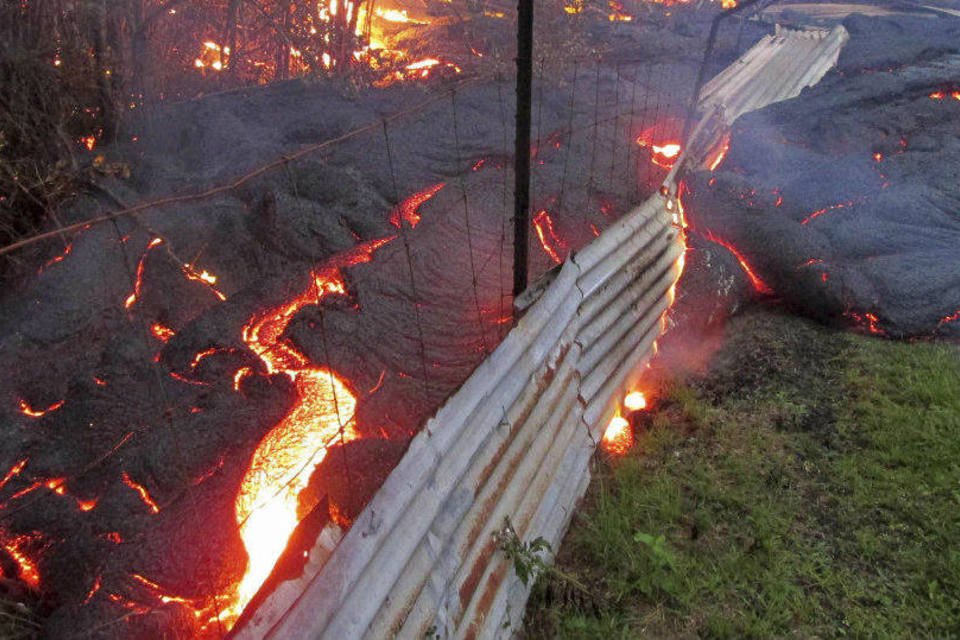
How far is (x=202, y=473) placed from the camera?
3.28m

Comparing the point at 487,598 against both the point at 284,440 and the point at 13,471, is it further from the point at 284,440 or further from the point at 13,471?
the point at 13,471

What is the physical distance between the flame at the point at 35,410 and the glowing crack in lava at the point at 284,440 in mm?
1132

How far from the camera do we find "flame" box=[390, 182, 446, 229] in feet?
18.9

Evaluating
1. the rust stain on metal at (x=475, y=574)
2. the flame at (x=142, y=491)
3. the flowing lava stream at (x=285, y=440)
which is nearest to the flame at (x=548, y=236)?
the flowing lava stream at (x=285, y=440)

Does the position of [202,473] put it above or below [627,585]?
above

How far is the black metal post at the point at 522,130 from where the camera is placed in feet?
11.0

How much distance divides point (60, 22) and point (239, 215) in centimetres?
294

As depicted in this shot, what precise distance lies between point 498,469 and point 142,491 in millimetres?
1820

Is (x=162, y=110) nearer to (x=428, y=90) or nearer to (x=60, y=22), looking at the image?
(x=60, y=22)

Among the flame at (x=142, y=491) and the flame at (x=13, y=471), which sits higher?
the flame at (x=142, y=491)

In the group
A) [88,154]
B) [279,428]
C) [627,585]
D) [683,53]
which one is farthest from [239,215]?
[683,53]

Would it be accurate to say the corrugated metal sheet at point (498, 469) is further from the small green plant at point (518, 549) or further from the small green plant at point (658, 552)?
the small green plant at point (658, 552)

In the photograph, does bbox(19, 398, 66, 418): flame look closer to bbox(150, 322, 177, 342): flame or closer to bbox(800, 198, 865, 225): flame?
bbox(150, 322, 177, 342): flame

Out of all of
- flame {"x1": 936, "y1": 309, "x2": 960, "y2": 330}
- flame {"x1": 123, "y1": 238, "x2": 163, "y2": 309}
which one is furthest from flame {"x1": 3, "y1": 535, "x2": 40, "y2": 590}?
flame {"x1": 936, "y1": 309, "x2": 960, "y2": 330}
